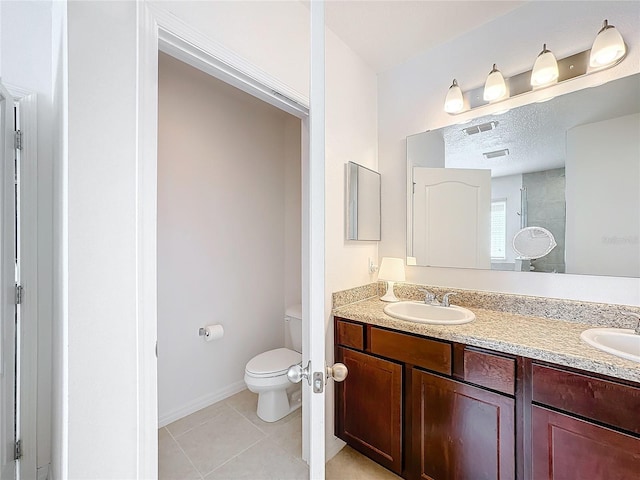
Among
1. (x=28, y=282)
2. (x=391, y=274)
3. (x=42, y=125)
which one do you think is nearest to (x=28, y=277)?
(x=28, y=282)

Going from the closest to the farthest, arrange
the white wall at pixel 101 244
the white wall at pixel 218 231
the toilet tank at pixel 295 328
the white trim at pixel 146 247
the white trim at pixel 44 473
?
1. the white wall at pixel 101 244
2. the white trim at pixel 146 247
3. the white trim at pixel 44 473
4. the white wall at pixel 218 231
5. the toilet tank at pixel 295 328

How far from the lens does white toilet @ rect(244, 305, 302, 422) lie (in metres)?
1.90

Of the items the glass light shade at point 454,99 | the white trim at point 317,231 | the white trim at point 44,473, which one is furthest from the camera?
the glass light shade at point 454,99

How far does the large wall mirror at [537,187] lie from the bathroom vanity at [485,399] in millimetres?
373

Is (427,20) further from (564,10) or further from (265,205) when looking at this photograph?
(265,205)

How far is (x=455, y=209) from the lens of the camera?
1811 mm

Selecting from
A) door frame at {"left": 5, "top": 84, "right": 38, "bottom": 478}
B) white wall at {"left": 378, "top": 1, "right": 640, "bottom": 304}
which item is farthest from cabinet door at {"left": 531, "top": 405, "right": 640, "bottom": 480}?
door frame at {"left": 5, "top": 84, "right": 38, "bottom": 478}

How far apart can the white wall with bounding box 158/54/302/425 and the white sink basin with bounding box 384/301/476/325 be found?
1.24 meters

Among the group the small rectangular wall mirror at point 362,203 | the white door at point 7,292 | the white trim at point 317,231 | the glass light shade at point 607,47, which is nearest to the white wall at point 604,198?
the glass light shade at point 607,47

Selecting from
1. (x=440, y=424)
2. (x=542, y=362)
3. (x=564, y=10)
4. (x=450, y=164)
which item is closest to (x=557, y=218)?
(x=450, y=164)

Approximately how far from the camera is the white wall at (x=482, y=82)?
1.35 metres

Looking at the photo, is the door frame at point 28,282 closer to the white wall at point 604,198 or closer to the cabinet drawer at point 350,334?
the cabinet drawer at point 350,334

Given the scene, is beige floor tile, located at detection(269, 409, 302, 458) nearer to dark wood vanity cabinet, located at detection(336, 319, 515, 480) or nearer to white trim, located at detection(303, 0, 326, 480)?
dark wood vanity cabinet, located at detection(336, 319, 515, 480)

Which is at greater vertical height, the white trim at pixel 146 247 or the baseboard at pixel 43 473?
the white trim at pixel 146 247
